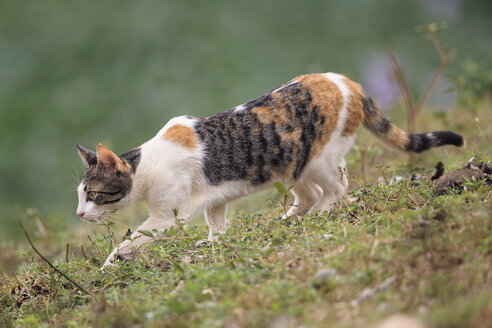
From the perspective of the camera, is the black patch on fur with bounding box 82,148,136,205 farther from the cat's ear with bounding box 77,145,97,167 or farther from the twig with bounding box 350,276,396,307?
the twig with bounding box 350,276,396,307

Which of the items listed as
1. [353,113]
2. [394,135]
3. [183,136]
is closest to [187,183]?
[183,136]

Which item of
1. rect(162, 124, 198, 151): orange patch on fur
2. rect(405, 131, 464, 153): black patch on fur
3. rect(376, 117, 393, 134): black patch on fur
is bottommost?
rect(405, 131, 464, 153): black patch on fur

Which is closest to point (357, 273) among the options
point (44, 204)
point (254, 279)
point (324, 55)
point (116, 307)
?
point (254, 279)

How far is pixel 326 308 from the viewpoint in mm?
2707

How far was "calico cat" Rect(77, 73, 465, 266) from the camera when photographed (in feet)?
14.6

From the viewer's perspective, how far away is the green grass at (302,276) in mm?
2680

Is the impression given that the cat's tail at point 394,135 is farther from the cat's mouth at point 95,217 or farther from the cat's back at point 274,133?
the cat's mouth at point 95,217

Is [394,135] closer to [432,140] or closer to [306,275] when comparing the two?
[432,140]

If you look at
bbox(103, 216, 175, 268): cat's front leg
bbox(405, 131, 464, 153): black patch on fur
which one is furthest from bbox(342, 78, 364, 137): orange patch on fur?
bbox(103, 216, 175, 268): cat's front leg

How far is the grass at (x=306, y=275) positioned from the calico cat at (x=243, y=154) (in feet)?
1.05

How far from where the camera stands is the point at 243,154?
4621 millimetres

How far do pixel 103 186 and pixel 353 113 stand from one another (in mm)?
1951

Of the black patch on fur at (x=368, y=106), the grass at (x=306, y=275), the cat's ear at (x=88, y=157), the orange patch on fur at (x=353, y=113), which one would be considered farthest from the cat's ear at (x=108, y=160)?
the black patch on fur at (x=368, y=106)

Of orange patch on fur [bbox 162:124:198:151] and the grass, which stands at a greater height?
orange patch on fur [bbox 162:124:198:151]
